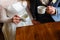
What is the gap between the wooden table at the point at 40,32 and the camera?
2.96ft

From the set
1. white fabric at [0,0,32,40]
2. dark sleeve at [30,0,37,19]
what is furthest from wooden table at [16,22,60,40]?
dark sleeve at [30,0,37,19]

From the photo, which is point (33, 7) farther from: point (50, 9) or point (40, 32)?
point (40, 32)

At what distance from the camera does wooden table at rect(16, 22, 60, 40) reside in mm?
903

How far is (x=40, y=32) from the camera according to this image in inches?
37.1

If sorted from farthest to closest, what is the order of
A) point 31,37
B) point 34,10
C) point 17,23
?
1. point 34,10
2. point 17,23
3. point 31,37

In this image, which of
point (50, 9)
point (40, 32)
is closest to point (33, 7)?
point (50, 9)

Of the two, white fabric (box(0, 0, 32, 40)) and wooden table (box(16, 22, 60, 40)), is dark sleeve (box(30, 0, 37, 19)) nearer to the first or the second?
white fabric (box(0, 0, 32, 40))

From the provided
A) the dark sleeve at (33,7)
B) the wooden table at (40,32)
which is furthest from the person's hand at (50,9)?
the wooden table at (40,32)

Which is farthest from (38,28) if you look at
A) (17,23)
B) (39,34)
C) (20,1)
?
(20,1)

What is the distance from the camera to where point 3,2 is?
139 centimetres

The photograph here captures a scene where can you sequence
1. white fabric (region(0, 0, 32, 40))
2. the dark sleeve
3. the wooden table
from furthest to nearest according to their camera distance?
the dark sleeve, white fabric (region(0, 0, 32, 40)), the wooden table

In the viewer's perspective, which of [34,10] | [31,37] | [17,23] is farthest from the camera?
[34,10]

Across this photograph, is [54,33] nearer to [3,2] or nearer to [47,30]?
[47,30]

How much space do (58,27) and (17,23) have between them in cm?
39
